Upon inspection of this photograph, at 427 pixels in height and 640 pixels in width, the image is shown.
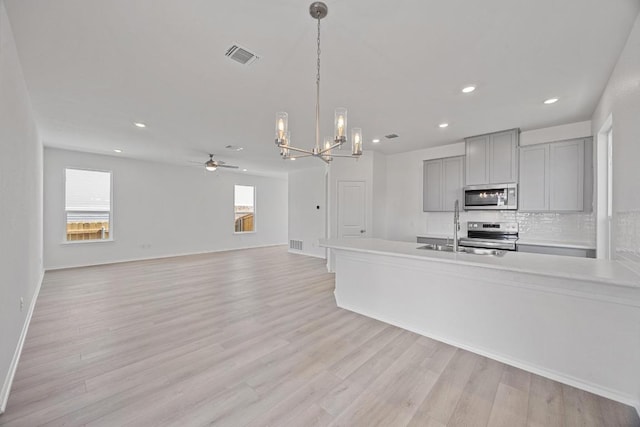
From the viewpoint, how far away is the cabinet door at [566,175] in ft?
12.4

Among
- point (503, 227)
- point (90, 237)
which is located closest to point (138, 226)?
point (90, 237)

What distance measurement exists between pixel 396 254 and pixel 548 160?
10.7 feet

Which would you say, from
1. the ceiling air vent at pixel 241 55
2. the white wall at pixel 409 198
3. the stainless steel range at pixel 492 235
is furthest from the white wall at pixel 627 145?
the ceiling air vent at pixel 241 55

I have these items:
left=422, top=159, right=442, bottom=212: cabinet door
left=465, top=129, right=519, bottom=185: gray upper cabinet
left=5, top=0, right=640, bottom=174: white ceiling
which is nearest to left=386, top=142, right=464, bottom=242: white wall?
left=422, top=159, right=442, bottom=212: cabinet door

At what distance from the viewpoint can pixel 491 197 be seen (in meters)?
4.48

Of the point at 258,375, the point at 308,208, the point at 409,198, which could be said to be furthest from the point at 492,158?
the point at 308,208

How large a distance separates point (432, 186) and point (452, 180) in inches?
15.6

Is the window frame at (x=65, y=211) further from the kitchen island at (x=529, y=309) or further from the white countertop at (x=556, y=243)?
the white countertop at (x=556, y=243)

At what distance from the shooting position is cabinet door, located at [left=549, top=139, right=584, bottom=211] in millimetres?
3783

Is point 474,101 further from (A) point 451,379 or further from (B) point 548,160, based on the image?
(A) point 451,379

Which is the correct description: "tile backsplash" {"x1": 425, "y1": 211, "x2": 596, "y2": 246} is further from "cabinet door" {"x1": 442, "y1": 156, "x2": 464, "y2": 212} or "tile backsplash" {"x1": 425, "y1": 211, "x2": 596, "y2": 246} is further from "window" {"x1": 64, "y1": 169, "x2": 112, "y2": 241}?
"window" {"x1": 64, "y1": 169, "x2": 112, "y2": 241}

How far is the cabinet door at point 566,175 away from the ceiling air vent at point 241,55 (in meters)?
4.51

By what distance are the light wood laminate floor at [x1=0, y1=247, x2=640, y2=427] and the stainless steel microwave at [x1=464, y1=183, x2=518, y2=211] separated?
9.60 feet

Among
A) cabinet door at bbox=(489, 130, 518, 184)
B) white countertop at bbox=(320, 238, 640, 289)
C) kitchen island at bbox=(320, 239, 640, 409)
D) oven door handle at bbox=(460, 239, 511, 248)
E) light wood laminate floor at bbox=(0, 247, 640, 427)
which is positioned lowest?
light wood laminate floor at bbox=(0, 247, 640, 427)
